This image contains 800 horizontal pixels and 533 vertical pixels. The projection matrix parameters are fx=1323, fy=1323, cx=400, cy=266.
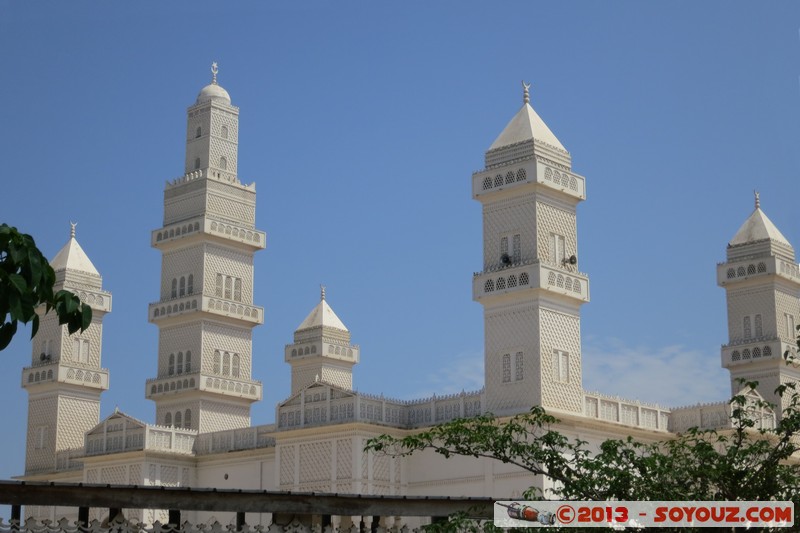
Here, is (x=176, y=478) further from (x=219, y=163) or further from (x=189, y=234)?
(x=219, y=163)

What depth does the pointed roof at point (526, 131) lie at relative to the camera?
3881cm

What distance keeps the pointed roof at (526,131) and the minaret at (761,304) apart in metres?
11.1

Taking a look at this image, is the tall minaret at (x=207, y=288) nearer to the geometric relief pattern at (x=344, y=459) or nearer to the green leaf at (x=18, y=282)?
the geometric relief pattern at (x=344, y=459)

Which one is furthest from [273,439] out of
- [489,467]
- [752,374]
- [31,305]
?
[31,305]

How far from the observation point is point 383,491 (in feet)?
124

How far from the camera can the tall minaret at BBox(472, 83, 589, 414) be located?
37119mm

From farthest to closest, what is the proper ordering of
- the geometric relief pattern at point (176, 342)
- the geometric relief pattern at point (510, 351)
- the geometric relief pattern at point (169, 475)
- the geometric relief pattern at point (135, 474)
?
the geometric relief pattern at point (176, 342)
the geometric relief pattern at point (169, 475)
the geometric relief pattern at point (135, 474)
the geometric relief pattern at point (510, 351)

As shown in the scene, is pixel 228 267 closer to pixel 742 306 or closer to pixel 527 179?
pixel 527 179

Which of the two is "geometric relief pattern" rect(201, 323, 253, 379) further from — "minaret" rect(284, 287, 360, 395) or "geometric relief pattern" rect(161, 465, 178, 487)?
"minaret" rect(284, 287, 360, 395)

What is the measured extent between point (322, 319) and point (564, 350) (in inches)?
760

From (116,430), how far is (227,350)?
4975 mm

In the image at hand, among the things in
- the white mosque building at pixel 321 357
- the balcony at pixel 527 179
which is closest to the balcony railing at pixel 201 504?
the white mosque building at pixel 321 357

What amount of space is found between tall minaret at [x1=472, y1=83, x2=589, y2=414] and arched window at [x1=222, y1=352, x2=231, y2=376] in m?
12.8

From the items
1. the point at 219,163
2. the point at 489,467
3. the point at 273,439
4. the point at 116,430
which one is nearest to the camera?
the point at 489,467
